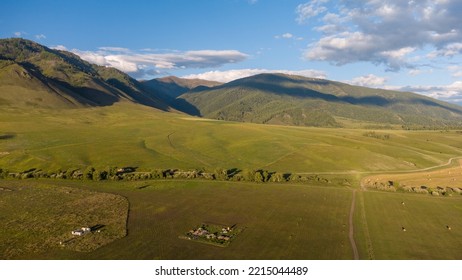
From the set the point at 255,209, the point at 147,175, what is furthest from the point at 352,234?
the point at 147,175

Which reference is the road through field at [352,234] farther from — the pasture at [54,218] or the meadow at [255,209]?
the pasture at [54,218]

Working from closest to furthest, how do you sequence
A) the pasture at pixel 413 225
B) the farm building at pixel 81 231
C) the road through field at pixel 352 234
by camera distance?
the road through field at pixel 352 234 < the pasture at pixel 413 225 < the farm building at pixel 81 231

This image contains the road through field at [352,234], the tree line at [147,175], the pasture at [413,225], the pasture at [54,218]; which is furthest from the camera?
the tree line at [147,175]

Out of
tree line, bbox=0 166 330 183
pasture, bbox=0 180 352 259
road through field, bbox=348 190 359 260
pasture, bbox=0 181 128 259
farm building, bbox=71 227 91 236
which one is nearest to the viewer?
Result: pasture, bbox=0 180 352 259

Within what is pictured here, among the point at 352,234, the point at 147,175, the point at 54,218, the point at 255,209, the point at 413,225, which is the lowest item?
the point at 54,218

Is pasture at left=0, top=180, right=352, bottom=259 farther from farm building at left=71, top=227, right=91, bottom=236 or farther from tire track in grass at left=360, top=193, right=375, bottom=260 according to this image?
farm building at left=71, top=227, right=91, bottom=236

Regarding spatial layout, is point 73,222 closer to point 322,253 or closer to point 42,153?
point 322,253

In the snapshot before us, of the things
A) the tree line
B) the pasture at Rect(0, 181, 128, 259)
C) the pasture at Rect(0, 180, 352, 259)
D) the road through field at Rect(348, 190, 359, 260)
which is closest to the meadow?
the pasture at Rect(0, 180, 352, 259)

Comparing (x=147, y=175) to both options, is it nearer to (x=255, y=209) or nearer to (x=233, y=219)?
(x=255, y=209)

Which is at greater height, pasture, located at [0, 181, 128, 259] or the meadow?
the meadow

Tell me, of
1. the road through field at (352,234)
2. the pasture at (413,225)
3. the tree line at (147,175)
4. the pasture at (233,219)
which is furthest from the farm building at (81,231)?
the pasture at (413,225)

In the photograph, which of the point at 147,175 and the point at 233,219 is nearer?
the point at 233,219
